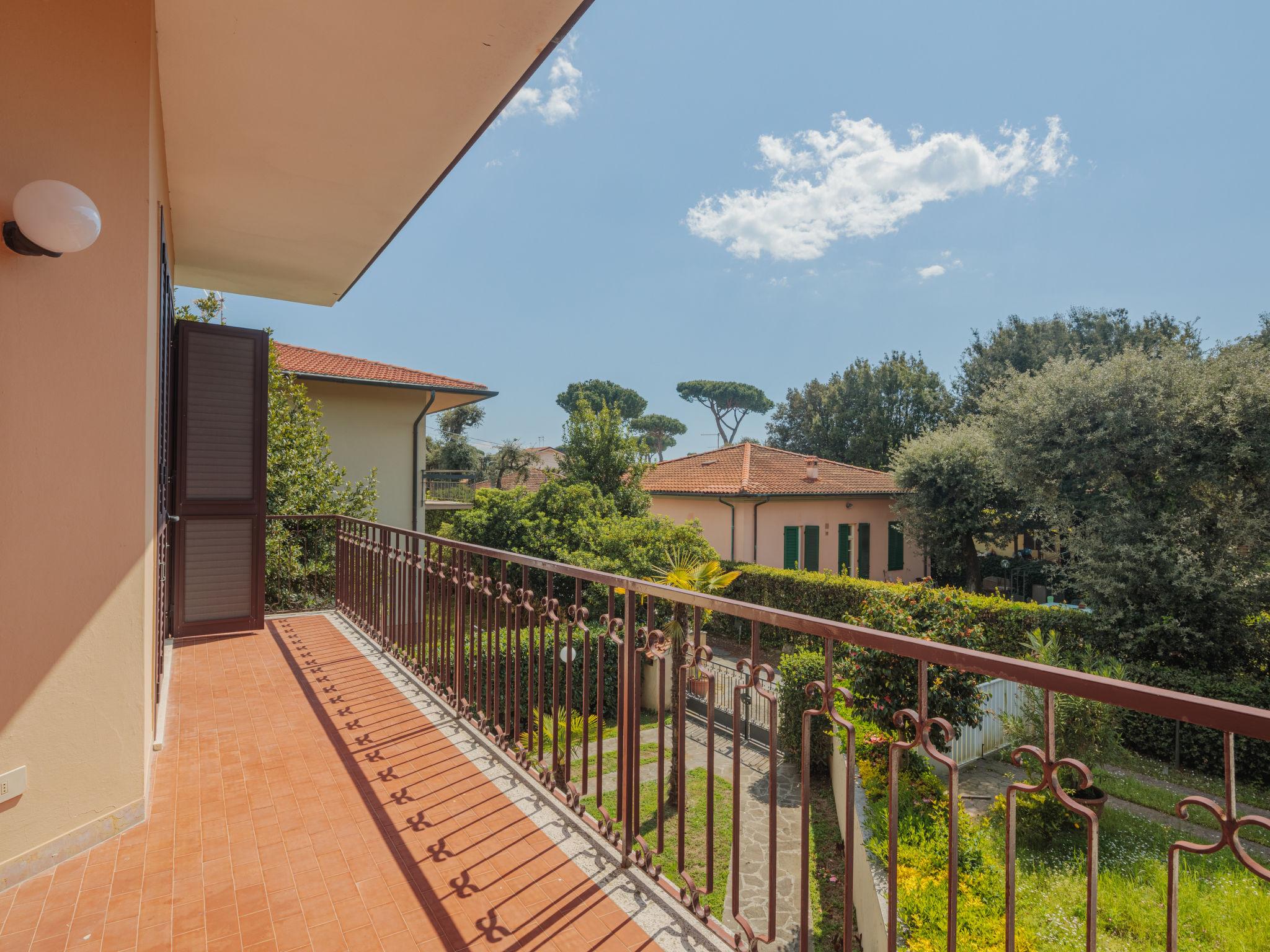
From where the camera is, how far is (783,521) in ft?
54.4

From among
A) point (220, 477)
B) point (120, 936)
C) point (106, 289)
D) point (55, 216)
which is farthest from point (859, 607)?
point (55, 216)

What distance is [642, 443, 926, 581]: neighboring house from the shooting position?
53.4 ft

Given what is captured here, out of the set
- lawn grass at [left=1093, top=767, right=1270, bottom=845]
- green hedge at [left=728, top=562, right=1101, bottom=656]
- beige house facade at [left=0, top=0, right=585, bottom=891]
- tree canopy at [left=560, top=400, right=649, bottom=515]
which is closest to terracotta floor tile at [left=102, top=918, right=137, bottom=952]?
beige house facade at [left=0, top=0, right=585, bottom=891]

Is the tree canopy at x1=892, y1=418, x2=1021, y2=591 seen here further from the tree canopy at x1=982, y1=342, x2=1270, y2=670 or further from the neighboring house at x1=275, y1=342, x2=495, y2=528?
the neighboring house at x1=275, y1=342, x2=495, y2=528

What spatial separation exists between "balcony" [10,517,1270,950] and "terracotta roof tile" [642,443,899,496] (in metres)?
12.6

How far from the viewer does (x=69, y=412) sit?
1880 millimetres

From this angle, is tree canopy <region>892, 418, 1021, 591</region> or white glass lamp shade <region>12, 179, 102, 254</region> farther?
tree canopy <region>892, 418, 1021, 591</region>

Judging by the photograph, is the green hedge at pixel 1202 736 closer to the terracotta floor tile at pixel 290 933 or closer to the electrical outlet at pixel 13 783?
the terracotta floor tile at pixel 290 933

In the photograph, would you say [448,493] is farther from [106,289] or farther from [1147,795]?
[106,289]

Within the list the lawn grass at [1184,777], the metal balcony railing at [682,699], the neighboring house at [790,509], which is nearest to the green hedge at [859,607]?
the neighboring house at [790,509]

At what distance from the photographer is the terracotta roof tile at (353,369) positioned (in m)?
11.5

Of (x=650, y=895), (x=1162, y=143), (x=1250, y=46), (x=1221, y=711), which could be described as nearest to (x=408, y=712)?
(x=650, y=895)

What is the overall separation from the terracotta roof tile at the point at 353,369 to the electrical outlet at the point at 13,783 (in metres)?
10.1

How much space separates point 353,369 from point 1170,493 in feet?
48.0
